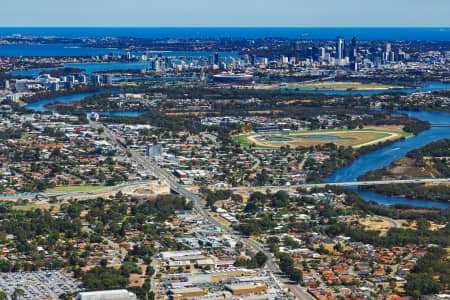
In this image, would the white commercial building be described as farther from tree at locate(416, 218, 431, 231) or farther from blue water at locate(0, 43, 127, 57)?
blue water at locate(0, 43, 127, 57)

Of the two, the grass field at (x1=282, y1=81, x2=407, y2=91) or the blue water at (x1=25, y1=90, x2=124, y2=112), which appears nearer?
the blue water at (x1=25, y1=90, x2=124, y2=112)

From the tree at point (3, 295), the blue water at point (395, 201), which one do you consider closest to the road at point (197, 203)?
the tree at point (3, 295)

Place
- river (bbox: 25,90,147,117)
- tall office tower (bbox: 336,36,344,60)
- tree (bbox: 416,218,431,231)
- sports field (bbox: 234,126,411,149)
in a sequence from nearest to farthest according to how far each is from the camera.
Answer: tree (bbox: 416,218,431,231), sports field (bbox: 234,126,411,149), river (bbox: 25,90,147,117), tall office tower (bbox: 336,36,344,60)

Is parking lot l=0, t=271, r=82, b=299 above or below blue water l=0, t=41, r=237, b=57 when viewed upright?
below

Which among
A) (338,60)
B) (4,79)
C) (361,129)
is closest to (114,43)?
(338,60)

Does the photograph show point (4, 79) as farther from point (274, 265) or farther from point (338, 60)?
point (274, 265)

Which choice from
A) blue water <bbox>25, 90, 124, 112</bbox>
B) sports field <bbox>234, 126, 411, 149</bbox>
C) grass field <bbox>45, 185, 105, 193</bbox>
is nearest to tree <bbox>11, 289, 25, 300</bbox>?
grass field <bbox>45, 185, 105, 193</bbox>

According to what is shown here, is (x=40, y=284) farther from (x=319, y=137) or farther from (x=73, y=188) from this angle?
(x=319, y=137)
